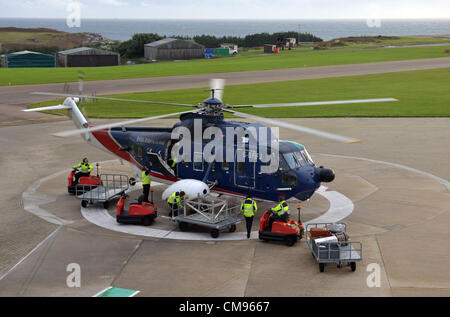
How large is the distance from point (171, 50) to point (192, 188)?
86.9 metres

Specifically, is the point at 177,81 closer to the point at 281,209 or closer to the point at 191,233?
the point at 191,233

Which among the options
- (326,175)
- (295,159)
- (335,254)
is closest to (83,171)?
(295,159)

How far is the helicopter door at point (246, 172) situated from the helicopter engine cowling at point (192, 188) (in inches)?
49.8

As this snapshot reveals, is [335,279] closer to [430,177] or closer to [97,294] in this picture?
[97,294]

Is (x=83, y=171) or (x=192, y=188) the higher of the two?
(x=192, y=188)

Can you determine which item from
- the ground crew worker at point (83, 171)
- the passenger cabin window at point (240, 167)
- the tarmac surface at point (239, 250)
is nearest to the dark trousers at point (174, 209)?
A: the tarmac surface at point (239, 250)

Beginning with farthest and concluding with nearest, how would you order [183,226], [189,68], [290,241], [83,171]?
[189,68]
[83,171]
[183,226]
[290,241]

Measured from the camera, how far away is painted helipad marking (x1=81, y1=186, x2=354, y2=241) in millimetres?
18500

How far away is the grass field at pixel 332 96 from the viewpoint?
4450 cm

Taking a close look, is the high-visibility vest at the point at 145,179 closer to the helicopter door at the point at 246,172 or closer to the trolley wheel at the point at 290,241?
the helicopter door at the point at 246,172

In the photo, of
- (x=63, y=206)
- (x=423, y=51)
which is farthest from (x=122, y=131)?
(x=423, y=51)

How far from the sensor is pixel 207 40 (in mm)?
140625

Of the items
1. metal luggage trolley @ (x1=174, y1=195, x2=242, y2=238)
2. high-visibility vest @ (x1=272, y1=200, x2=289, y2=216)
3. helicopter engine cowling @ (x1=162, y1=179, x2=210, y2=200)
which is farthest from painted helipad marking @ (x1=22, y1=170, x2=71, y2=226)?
high-visibility vest @ (x1=272, y1=200, x2=289, y2=216)

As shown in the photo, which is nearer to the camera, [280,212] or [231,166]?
[280,212]
